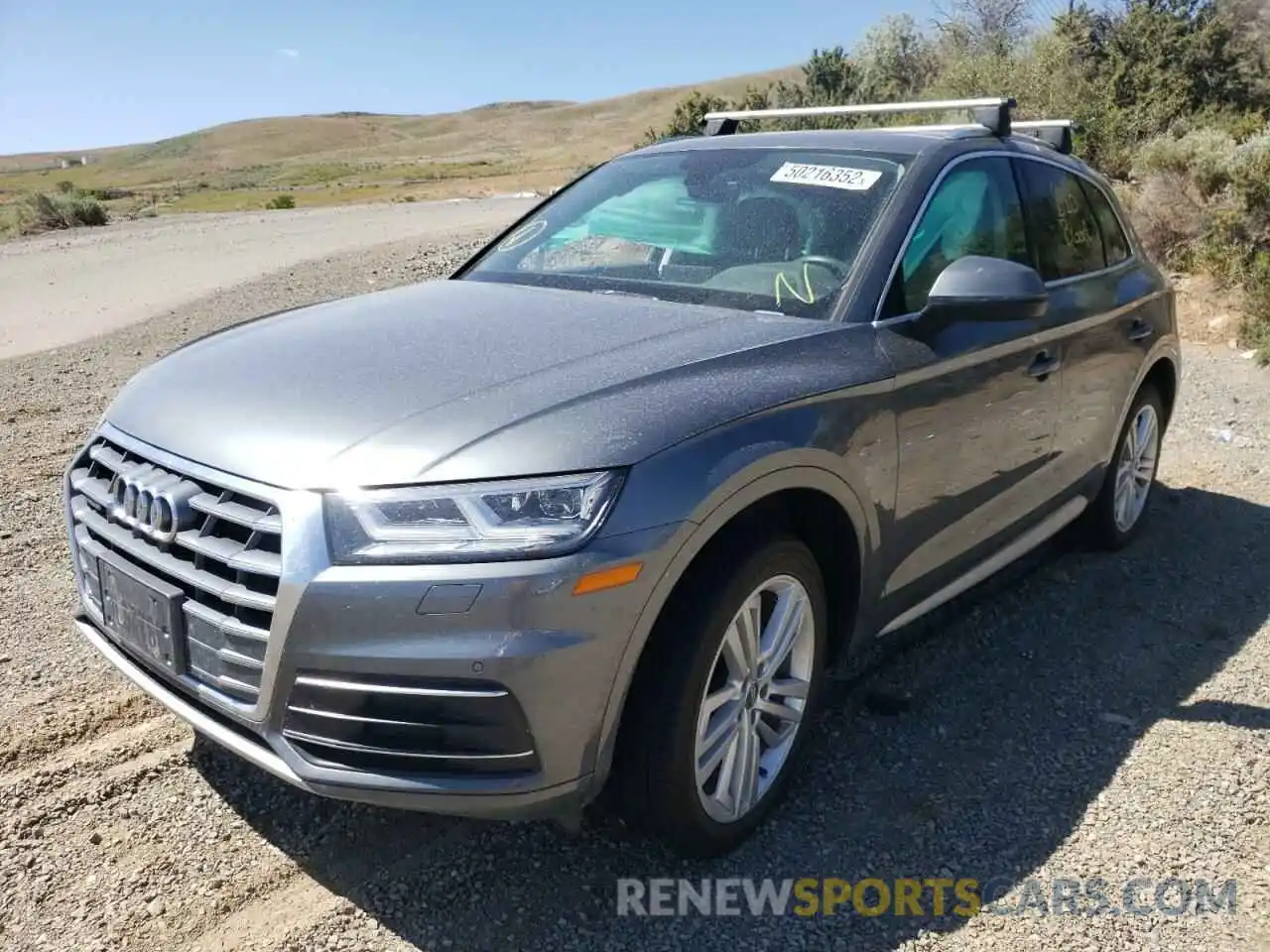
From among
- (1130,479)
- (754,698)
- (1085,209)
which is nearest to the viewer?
(754,698)

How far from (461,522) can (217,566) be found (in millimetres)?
564

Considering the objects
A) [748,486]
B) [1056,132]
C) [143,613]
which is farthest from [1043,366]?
[143,613]

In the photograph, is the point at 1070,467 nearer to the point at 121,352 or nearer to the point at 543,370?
the point at 543,370

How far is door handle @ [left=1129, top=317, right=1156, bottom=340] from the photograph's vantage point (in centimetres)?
459

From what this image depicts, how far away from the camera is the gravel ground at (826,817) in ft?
8.50

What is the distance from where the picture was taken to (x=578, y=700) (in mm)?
2258

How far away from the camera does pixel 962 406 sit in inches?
131

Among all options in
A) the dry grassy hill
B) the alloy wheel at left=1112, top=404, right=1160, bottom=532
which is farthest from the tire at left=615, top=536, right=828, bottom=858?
the dry grassy hill

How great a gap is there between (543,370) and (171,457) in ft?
2.89

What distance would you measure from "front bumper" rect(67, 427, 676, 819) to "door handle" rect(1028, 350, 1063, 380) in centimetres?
196

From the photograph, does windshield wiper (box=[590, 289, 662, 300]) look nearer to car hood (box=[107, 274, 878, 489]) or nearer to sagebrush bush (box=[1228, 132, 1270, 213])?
car hood (box=[107, 274, 878, 489])

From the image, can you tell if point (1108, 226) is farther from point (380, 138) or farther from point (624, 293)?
point (380, 138)

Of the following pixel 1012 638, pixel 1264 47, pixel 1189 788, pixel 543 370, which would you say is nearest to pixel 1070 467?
pixel 1012 638

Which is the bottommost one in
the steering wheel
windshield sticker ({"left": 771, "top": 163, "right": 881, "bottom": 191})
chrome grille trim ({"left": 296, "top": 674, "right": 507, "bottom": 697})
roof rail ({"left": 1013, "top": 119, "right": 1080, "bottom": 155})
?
chrome grille trim ({"left": 296, "top": 674, "right": 507, "bottom": 697})
